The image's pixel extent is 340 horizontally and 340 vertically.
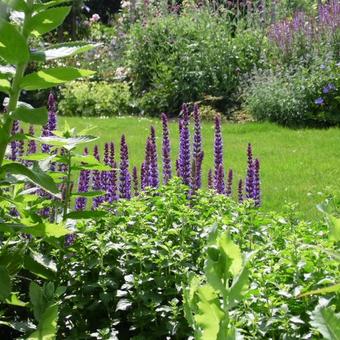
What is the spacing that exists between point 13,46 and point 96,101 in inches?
459

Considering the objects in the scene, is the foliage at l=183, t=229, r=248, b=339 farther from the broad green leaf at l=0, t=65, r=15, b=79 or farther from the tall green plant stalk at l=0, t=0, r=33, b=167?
the broad green leaf at l=0, t=65, r=15, b=79

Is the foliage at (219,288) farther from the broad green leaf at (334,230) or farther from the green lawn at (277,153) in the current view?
the green lawn at (277,153)

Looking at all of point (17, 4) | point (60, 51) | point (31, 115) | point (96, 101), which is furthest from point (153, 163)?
point (96, 101)

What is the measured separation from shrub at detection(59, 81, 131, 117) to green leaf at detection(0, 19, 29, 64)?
1140 centimetres

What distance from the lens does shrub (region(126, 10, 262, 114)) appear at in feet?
41.0

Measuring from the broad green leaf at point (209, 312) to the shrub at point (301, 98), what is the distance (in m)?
9.86

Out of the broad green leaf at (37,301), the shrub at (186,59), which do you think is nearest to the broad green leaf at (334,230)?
the broad green leaf at (37,301)

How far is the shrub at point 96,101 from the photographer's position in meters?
13.1

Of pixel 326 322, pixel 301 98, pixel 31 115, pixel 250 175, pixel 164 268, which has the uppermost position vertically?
pixel 31 115

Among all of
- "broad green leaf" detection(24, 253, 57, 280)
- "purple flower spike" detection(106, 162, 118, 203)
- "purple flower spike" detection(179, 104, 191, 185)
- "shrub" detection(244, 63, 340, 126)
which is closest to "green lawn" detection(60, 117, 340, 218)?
"shrub" detection(244, 63, 340, 126)

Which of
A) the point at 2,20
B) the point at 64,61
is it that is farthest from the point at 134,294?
the point at 64,61

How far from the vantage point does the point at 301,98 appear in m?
10.6

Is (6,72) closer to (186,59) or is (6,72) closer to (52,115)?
(52,115)

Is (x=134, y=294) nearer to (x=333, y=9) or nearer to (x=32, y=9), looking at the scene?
(x=32, y=9)
